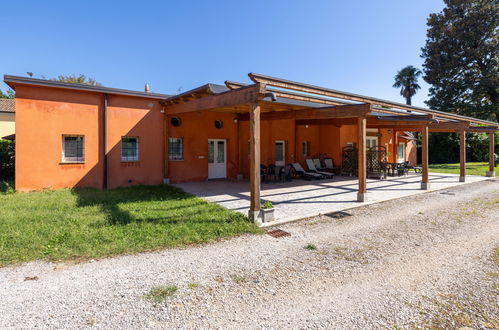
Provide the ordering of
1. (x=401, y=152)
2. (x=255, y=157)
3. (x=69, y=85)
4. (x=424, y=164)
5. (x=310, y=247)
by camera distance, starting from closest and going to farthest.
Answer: (x=310, y=247) < (x=255, y=157) < (x=69, y=85) < (x=424, y=164) < (x=401, y=152)

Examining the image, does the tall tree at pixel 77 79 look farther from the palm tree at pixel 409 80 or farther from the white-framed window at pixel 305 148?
the palm tree at pixel 409 80

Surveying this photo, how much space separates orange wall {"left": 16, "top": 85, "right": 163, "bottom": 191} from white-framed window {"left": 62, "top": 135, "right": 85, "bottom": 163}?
17 cm

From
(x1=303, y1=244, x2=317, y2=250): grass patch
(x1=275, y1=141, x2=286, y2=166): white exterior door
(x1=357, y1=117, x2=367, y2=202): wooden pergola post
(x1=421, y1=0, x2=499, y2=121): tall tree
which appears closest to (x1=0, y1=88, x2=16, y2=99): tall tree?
(x1=275, y1=141, x2=286, y2=166): white exterior door

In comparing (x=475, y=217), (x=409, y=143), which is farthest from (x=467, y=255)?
(x=409, y=143)

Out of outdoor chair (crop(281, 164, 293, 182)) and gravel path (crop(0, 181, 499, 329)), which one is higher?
outdoor chair (crop(281, 164, 293, 182))

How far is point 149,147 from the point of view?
34.9 feet

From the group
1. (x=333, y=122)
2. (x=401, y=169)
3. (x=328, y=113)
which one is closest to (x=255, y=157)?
(x=328, y=113)

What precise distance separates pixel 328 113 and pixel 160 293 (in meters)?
7.43

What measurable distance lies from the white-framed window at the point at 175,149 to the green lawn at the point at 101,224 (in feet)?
11.7

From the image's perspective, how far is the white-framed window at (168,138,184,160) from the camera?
37.1ft

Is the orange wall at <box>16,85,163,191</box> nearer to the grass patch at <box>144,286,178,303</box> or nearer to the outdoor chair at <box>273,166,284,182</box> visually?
the outdoor chair at <box>273,166,284,182</box>

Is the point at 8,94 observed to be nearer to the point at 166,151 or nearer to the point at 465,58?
the point at 166,151

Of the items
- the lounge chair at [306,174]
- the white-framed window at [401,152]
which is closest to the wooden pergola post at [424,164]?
the lounge chair at [306,174]

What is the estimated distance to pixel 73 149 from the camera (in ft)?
31.0
